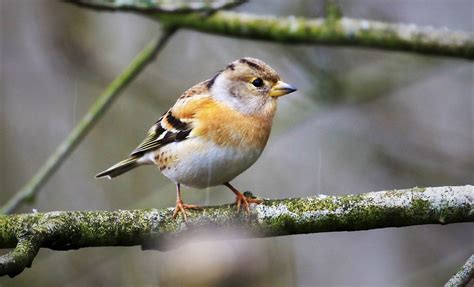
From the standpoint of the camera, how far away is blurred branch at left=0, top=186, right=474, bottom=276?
2.99 meters

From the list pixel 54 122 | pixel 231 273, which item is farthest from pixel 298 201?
pixel 54 122

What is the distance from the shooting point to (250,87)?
435 centimetres

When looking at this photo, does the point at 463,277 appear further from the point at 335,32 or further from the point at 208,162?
the point at 335,32

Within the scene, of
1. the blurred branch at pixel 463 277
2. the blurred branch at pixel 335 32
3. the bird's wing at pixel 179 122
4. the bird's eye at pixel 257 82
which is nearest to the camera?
the blurred branch at pixel 463 277

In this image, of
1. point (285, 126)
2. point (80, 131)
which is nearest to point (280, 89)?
point (80, 131)

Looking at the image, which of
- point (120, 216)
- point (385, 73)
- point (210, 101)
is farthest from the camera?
point (385, 73)

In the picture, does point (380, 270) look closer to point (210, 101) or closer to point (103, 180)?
point (103, 180)

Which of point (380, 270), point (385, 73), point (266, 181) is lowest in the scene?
point (380, 270)

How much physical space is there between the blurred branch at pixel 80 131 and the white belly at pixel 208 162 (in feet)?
3.64

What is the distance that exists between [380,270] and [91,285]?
3.30m

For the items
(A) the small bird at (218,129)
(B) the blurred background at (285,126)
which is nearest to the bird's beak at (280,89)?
(A) the small bird at (218,129)

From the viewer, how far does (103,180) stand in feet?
22.8

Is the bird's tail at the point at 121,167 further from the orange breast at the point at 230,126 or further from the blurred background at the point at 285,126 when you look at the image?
the blurred background at the point at 285,126

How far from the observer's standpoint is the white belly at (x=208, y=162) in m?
3.92
